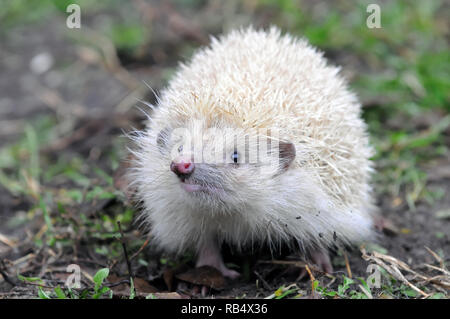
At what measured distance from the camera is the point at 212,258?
4738 millimetres

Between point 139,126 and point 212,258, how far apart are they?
7.95 feet

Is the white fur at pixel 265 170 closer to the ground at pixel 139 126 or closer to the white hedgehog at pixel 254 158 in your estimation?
the white hedgehog at pixel 254 158

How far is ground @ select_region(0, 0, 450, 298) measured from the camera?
4.47 metres

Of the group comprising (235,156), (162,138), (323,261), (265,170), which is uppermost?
(162,138)

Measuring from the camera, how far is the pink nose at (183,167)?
3752 millimetres

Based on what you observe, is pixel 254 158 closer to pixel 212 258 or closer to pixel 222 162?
pixel 222 162

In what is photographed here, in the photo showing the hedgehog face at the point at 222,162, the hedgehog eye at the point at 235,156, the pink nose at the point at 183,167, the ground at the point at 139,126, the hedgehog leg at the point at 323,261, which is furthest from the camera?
Answer: the hedgehog leg at the point at 323,261

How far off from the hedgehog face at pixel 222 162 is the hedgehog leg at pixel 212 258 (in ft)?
2.48

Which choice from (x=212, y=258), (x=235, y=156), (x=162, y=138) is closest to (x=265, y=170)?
(x=235, y=156)

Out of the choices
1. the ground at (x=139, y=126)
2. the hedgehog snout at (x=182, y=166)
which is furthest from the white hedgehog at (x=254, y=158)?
the ground at (x=139, y=126)

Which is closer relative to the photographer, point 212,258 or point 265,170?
point 265,170

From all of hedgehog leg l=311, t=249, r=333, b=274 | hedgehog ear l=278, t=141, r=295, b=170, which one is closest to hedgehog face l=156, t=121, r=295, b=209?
hedgehog ear l=278, t=141, r=295, b=170

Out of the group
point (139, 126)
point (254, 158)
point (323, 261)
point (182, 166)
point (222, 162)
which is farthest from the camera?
point (139, 126)
